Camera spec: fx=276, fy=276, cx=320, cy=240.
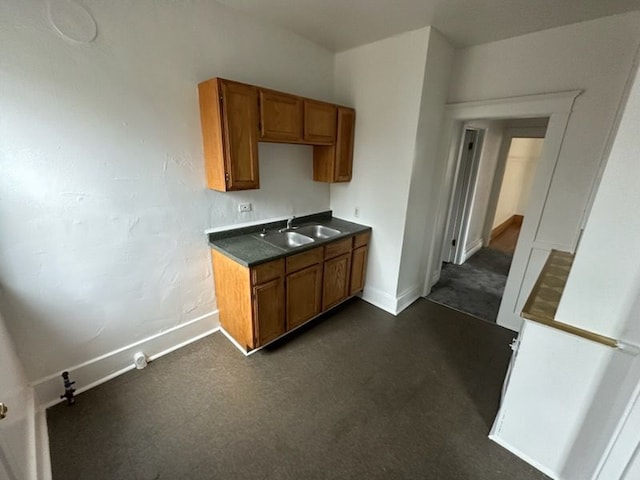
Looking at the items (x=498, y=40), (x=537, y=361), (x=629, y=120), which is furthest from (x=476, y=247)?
(x=629, y=120)

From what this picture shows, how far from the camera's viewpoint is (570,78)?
7.10 feet

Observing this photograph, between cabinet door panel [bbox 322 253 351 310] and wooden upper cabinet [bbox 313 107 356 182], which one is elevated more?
wooden upper cabinet [bbox 313 107 356 182]

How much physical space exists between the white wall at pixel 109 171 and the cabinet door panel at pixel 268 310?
0.63m

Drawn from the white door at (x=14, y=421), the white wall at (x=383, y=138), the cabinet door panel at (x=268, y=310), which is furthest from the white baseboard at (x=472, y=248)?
the white door at (x=14, y=421)

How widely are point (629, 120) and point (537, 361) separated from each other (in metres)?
1.19

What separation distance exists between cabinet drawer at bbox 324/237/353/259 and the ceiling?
72.9 inches

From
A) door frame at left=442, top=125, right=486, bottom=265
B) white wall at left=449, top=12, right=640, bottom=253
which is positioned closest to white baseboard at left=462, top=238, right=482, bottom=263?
door frame at left=442, top=125, right=486, bottom=265

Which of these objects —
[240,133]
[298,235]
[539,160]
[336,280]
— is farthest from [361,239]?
[539,160]

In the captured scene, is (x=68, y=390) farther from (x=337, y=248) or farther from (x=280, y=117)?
(x=280, y=117)

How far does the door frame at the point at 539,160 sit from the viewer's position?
226 centimetres

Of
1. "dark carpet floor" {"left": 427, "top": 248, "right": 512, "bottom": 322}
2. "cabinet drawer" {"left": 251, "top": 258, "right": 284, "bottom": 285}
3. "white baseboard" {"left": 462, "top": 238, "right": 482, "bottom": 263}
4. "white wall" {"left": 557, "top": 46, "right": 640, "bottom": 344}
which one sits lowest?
"dark carpet floor" {"left": 427, "top": 248, "right": 512, "bottom": 322}

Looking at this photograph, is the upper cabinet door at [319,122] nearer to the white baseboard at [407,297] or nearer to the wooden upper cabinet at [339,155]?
the wooden upper cabinet at [339,155]

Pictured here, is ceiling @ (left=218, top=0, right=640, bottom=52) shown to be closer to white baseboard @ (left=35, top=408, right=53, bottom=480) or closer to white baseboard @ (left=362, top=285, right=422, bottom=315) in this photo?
white baseboard @ (left=362, top=285, right=422, bottom=315)

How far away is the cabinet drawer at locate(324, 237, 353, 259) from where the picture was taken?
8.55 feet
